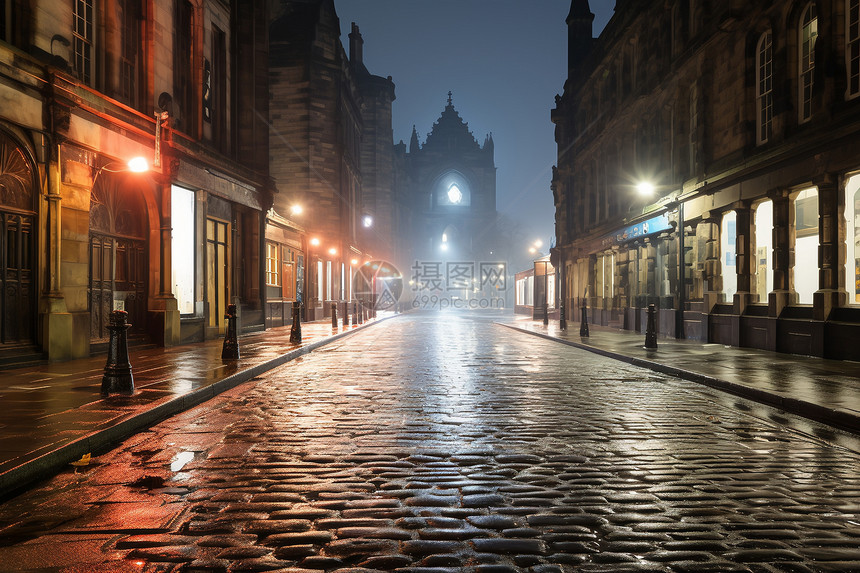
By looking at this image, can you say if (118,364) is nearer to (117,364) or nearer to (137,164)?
(117,364)

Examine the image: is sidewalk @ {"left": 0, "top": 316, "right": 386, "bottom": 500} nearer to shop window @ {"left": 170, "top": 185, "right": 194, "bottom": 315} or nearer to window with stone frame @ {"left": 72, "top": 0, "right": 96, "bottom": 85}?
shop window @ {"left": 170, "top": 185, "right": 194, "bottom": 315}

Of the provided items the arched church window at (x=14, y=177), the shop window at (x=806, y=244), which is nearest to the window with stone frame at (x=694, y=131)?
the shop window at (x=806, y=244)

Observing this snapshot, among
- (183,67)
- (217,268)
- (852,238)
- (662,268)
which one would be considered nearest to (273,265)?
(217,268)

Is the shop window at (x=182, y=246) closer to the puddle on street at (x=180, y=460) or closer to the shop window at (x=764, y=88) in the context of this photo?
the puddle on street at (x=180, y=460)

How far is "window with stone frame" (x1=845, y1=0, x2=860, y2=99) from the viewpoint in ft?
40.5

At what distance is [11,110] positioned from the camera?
10.3 metres

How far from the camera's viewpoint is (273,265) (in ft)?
90.8

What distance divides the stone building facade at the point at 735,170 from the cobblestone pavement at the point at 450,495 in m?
7.77

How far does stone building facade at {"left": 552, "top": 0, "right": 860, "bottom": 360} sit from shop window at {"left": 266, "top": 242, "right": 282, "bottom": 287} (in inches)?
599

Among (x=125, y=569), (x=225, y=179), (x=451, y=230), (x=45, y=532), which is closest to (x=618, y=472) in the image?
(x=125, y=569)

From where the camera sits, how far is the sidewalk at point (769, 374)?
282 inches

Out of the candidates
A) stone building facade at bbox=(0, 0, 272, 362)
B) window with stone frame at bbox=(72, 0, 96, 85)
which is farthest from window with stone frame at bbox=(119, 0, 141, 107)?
window with stone frame at bbox=(72, 0, 96, 85)

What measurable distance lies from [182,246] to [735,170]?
49.2 feet

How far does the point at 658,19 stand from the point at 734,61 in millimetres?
6778
